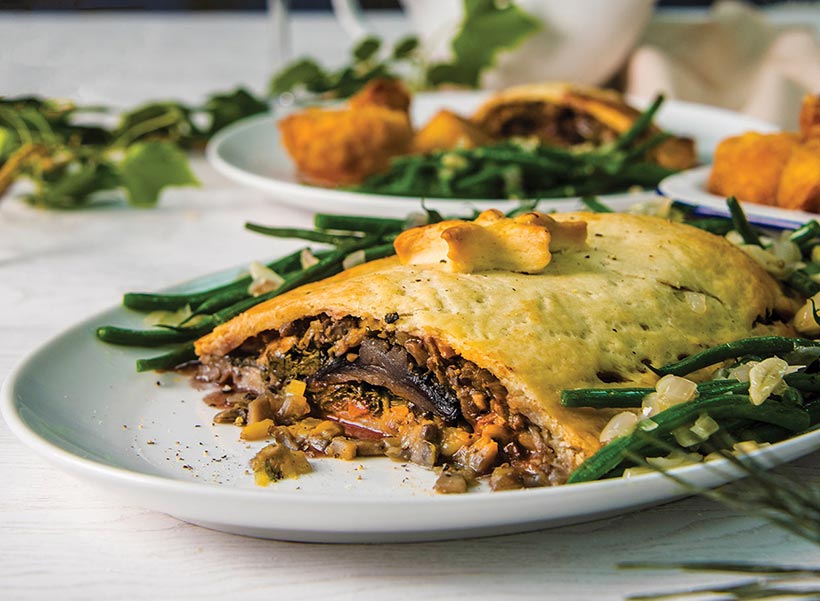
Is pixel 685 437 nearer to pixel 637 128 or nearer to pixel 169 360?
pixel 169 360

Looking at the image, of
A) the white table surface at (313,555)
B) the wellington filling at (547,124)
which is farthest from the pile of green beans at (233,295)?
the wellington filling at (547,124)

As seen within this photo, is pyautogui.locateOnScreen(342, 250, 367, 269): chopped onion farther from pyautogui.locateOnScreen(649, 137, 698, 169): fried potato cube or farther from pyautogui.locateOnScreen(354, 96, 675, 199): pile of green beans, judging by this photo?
pyautogui.locateOnScreen(649, 137, 698, 169): fried potato cube

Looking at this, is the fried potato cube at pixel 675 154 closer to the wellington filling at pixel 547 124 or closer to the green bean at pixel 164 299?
the wellington filling at pixel 547 124

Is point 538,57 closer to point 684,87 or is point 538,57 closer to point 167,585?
point 684,87

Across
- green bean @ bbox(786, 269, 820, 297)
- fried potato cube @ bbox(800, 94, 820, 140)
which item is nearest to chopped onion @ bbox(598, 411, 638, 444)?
green bean @ bbox(786, 269, 820, 297)

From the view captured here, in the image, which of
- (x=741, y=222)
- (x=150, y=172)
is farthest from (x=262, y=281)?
(x=150, y=172)
